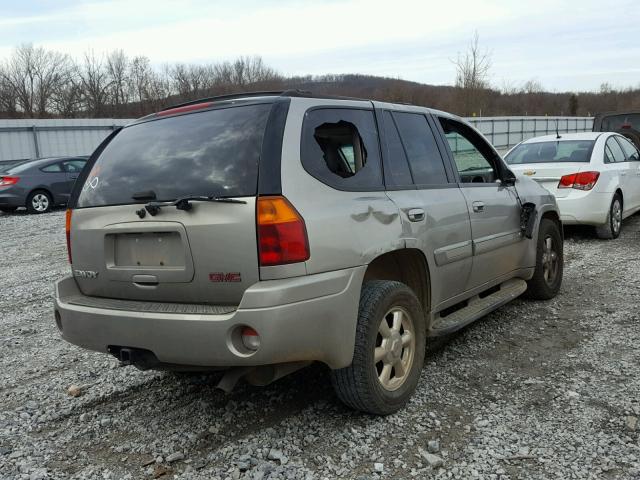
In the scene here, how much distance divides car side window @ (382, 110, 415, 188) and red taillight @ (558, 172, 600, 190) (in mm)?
5167

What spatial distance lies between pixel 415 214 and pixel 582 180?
5.43m

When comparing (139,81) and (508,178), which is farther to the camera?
(139,81)

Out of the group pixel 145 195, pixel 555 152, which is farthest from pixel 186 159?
pixel 555 152

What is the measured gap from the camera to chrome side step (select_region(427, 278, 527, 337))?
3738mm

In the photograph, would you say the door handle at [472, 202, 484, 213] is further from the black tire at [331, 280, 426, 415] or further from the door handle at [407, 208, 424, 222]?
the black tire at [331, 280, 426, 415]

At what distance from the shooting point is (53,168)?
15.2 meters

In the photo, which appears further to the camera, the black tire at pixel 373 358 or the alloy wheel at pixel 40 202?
the alloy wheel at pixel 40 202

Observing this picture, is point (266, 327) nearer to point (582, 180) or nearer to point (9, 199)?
point (582, 180)

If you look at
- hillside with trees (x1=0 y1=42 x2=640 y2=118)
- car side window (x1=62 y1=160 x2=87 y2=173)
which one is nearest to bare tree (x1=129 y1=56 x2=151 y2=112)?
hillside with trees (x1=0 y1=42 x2=640 y2=118)

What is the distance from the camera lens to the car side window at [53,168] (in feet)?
49.4

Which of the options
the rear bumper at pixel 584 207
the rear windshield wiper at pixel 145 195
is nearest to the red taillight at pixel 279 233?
the rear windshield wiper at pixel 145 195

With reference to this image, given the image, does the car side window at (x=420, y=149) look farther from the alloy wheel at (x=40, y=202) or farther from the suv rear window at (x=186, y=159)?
the alloy wheel at (x=40, y=202)

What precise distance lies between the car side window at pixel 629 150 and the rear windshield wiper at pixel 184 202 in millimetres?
8332

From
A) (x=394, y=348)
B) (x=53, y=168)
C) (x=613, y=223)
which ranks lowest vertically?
(x=613, y=223)
